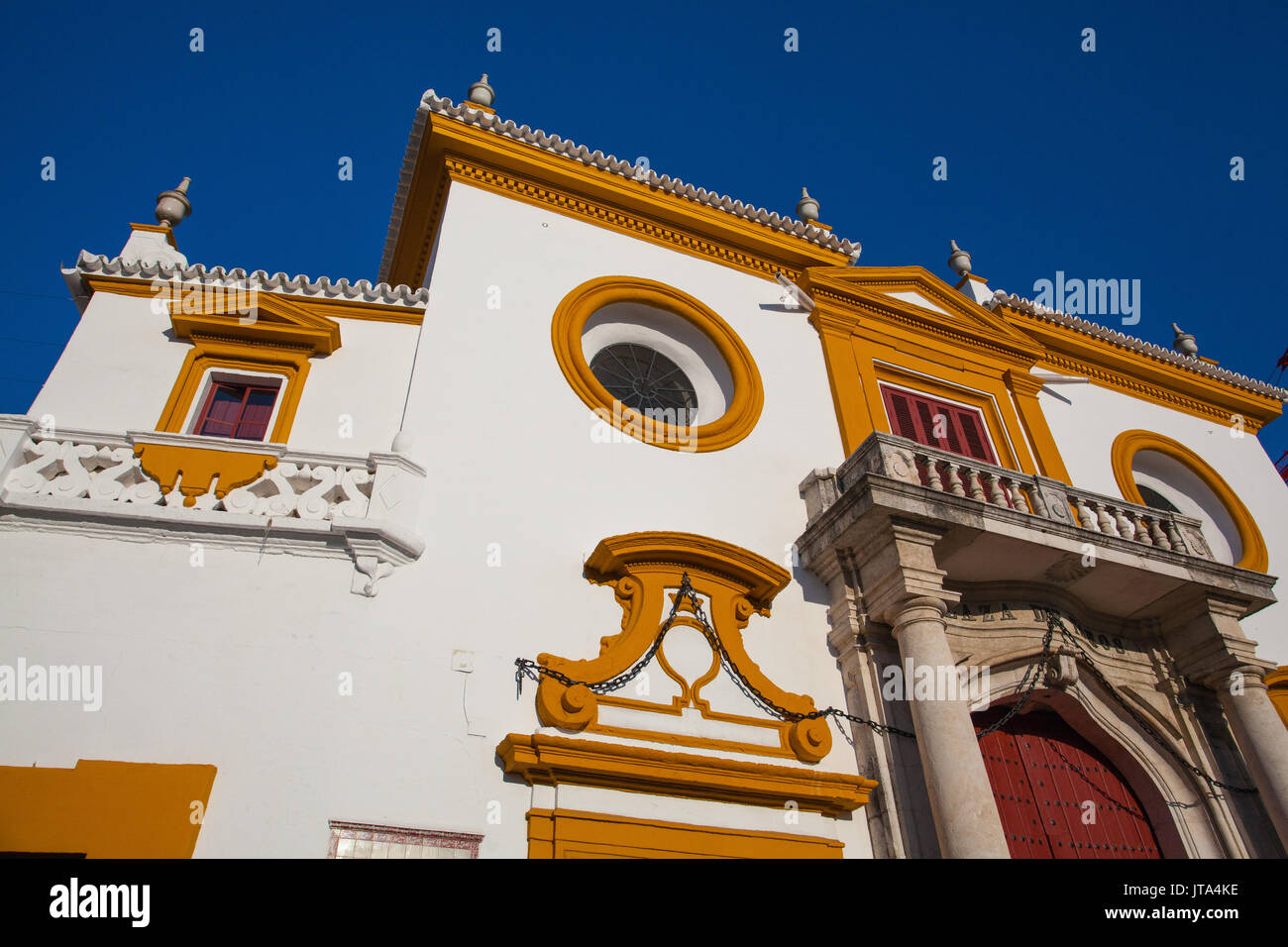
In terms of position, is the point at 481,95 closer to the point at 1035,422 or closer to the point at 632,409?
the point at 632,409

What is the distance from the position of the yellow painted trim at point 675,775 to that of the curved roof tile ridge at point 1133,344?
32.1ft

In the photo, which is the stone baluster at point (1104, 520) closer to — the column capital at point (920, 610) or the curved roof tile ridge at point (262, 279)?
the column capital at point (920, 610)

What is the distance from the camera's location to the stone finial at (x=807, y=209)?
48.3ft

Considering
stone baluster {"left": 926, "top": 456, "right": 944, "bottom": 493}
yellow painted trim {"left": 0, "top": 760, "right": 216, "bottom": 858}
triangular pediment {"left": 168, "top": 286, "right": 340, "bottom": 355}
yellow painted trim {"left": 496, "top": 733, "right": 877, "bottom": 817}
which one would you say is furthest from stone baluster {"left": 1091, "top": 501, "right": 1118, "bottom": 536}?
yellow painted trim {"left": 0, "top": 760, "right": 216, "bottom": 858}

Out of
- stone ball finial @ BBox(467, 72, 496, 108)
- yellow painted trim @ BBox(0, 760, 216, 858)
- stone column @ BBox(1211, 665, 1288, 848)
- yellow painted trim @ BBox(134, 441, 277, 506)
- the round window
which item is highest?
stone ball finial @ BBox(467, 72, 496, 108)

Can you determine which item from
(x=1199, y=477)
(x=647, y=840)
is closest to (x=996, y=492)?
(x=647, y=840)

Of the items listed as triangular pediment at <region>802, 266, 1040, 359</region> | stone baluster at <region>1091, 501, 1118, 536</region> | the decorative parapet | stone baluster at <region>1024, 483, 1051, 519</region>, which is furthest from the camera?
triangular pediment at <region>802, 266, 1040, 359</region>

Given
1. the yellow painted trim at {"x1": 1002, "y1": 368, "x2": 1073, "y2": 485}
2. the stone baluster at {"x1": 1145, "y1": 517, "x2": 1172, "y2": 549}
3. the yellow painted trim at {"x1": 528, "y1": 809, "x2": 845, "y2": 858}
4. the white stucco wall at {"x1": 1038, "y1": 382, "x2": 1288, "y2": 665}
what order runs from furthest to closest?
the white stucco wall at {"x1": 1038, "y1": 382, "x2": 1288, "y2": 665}, the yellow painted trim at {"x1": 1002, "y1": 368, "x2": 1073, "y2": 485}, the stone baluster at {"x1": 1145, "y1": 517, "x2": 1172, "y2": 549}, the yellow painted trim at {"x1": 528, "y1": 809, "x2": 845, "y2": 858}

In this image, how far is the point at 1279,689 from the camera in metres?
11.7

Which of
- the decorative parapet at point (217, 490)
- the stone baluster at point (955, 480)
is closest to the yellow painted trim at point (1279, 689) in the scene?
the stone baluster at point (955, 480)

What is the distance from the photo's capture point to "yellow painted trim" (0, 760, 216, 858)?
6.09m

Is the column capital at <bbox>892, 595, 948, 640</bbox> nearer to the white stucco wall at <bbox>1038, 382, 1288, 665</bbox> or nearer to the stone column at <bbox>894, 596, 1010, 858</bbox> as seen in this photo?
the stone column at <bbox>894, 596, 1010, 858</bbox>

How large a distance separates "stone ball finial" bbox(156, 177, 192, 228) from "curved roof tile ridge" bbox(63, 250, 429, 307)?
103 cm
